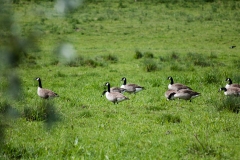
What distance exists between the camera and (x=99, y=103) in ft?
42.4

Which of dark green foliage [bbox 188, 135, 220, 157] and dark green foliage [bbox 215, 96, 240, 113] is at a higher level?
dark green foliage [bbox 188, 135, 220, 157]

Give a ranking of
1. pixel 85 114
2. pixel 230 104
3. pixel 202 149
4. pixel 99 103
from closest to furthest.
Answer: pixel 202 149 < pixel 85 114 < pixel 230 104 < pixel 99 103

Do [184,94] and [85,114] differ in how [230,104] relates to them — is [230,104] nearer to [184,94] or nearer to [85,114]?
[184,94]

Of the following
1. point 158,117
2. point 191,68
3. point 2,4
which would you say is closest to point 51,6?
point 2,4

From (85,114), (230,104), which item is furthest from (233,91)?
(85,114)

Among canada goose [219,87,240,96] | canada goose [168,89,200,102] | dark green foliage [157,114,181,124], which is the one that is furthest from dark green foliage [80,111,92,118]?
canada goose [219,87,240,96]

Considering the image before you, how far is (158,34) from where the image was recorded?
1308 inches

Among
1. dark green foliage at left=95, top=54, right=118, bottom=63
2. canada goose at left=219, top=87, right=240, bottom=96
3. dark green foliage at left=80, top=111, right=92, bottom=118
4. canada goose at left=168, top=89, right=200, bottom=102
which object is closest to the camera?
dark green foliage at left=80, top=111, right=92, bottom=118

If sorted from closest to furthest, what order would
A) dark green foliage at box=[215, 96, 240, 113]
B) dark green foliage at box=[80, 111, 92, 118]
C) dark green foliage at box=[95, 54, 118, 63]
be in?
dark green foliage at box=[80, 111, 92, 118], dark green foliage at box=[215, 96, 240, 113], dark green foliage at box=[95, 54, 118, 63]

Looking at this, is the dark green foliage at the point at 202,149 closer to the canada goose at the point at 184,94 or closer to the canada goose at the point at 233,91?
the canada goose at the point at 184,94

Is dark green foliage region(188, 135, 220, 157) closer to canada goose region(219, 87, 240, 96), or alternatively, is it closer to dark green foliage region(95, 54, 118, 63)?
canada goose region(219, 87, 240, 96)

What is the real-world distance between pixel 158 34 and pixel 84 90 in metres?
19.2

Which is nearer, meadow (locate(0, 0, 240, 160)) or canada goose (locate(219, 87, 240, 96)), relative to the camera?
meadow (locate(0, 0, 240, 160))

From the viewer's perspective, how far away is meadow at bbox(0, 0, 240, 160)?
275 centimetres
